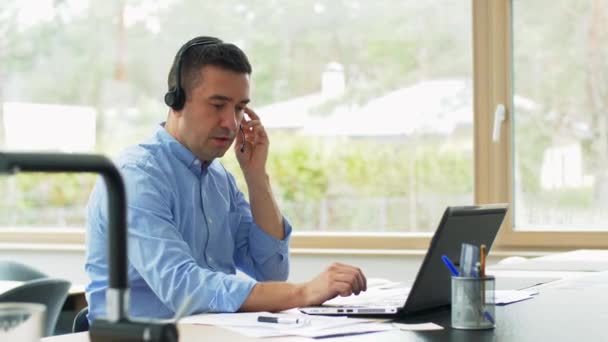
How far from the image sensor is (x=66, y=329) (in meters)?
3.65

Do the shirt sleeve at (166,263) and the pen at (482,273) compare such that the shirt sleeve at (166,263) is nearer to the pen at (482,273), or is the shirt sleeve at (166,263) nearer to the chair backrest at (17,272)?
the pen at (482,273)

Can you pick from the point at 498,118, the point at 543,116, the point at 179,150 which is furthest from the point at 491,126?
the point at 179,150

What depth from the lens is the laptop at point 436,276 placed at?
195 centimetres

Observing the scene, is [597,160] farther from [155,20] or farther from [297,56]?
[155,20]

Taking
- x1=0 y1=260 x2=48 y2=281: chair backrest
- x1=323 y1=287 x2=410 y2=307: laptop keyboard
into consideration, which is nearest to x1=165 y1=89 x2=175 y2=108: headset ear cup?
x1=323 y1=287 x2=410 y2=307: laptop keyboard

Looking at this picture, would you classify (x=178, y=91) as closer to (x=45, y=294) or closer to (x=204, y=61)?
(x=204, y=61)

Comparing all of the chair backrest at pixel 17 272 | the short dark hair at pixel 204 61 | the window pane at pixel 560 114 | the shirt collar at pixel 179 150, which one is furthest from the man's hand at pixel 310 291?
the window pane at pixel 560 114

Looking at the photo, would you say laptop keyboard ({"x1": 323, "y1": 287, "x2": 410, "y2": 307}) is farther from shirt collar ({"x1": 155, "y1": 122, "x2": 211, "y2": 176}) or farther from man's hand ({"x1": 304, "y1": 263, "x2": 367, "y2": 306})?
shirt collar ({"x1": 155, "y1": 122, "x2": 211, "y2": 176})

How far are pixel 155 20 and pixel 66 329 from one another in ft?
6.13

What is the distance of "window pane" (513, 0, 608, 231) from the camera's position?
14.1ft

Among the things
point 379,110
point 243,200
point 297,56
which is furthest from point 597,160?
point 243,200

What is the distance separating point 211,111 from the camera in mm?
2551

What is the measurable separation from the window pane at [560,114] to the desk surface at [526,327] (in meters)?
2.11

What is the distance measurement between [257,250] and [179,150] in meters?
0.40
